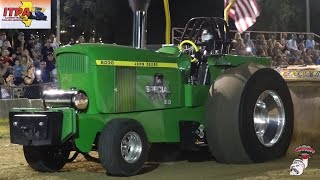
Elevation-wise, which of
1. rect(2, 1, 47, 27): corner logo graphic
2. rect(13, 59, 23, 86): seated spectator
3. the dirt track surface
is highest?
rect(2, 1, 47, 27): corner logo graphic

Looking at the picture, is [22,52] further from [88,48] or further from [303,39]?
[303,39]

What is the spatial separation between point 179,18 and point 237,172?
16619 mm

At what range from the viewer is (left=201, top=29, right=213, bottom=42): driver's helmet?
749 cm

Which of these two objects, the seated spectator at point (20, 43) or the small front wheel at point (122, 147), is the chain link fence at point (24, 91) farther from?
the small front wheel at point (122, 147)

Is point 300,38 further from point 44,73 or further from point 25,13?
point 44,73

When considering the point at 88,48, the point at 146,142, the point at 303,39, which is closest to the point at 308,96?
the point at 146,142

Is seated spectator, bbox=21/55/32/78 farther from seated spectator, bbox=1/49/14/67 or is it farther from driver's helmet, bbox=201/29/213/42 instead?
driver's helmet, bbox=201/29/213/42

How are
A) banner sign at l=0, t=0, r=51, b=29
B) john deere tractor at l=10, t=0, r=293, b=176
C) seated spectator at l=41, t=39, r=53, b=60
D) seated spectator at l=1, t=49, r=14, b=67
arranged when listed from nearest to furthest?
john deere tractor at l=10, t=0, r=293, b=176, seated spectator at l=1, t=49, r=14, b=67, seated spectator at l=41, t=39, r=53, b=60, banner sign at l=0, t=0, r=51, b=29

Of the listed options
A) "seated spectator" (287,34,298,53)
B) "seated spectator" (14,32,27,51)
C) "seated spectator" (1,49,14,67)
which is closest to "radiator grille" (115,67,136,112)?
"seated spectator" (1,49,14,67)

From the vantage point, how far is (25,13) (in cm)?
1648

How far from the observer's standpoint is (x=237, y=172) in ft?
20.7

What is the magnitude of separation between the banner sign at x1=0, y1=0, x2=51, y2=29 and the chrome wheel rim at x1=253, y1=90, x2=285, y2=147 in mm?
10513

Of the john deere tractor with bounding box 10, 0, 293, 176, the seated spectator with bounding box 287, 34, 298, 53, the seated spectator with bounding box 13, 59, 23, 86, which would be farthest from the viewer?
the seated spectator with bounding box 287, 34, 298, 53

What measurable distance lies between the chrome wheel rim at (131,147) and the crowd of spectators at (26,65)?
692 centimetres
